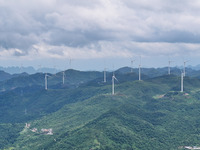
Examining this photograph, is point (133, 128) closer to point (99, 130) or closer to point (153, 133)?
point (153, 133)

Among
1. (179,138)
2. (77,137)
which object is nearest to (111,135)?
(77,137)

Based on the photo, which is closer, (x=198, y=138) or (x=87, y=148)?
(x=87, y=148)

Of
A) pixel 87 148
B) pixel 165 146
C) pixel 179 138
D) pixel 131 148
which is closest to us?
pixel 87 148

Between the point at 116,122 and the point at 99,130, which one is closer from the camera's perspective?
the point at 99,130

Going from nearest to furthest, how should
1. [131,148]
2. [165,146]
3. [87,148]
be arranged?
[87,148] → [131,148] → [165,146]

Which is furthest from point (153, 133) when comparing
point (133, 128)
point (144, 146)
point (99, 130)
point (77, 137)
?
point (77, 137)

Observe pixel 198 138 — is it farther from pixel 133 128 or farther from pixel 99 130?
pixel 99 130

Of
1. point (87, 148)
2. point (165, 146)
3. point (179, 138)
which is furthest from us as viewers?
point (179, 138)

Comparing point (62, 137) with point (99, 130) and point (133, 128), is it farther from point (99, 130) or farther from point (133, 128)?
point (133, 128)

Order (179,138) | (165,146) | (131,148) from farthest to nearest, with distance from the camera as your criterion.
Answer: (179,138)
(165,146)
(131,148)
